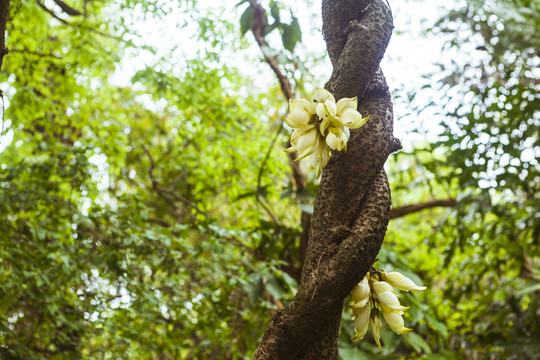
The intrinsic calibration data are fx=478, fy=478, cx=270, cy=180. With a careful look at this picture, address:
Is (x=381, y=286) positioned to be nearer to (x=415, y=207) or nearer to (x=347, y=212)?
(x=347, y=212)

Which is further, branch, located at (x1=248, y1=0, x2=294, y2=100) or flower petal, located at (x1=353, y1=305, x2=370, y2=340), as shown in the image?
branch, located at (x1=248, y1=0, x2=294, y2=100)

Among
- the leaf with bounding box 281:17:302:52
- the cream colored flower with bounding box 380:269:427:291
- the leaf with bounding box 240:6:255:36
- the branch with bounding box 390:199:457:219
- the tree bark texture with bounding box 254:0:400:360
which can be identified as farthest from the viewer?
the branch with bounding box 390:199:457:219

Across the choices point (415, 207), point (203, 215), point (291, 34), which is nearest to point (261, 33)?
point (291, 34)

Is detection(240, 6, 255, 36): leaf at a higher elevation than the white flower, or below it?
higher

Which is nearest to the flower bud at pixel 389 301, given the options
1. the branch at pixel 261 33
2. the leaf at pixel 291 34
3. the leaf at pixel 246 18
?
the leaf at pixel 291 34

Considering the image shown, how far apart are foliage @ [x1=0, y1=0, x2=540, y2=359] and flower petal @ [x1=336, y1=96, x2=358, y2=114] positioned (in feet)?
2.43

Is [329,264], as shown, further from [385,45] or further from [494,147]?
[494,147]

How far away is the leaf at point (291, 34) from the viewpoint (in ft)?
4.25

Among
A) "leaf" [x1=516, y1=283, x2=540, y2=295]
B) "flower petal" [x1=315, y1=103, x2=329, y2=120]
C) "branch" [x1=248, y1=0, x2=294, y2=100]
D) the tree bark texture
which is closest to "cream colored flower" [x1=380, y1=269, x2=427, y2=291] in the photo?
the tree bark texture

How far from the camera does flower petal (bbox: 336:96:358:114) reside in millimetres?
608

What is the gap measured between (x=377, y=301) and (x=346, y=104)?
28 cm

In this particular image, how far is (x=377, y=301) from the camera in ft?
2.18

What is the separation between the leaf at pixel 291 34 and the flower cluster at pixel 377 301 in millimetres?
810

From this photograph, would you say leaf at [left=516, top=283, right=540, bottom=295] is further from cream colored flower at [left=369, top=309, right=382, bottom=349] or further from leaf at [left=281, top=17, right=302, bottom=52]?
cream colored flower at [left=369, top=309, right=382, bottom=349]
